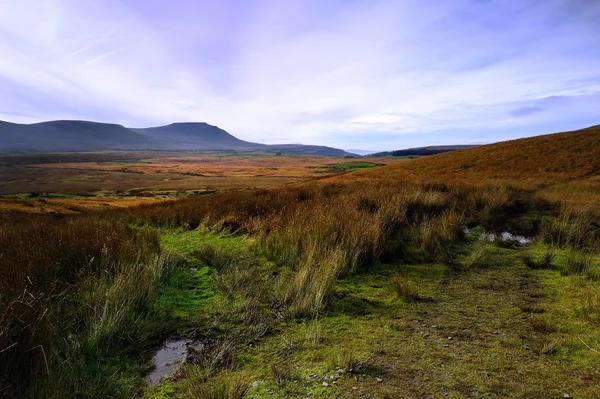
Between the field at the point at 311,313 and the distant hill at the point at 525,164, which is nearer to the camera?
the field at the point at 311,313

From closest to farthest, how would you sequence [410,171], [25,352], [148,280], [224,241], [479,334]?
[25,352], [479,334], [148,280], [224,241], [410,171]

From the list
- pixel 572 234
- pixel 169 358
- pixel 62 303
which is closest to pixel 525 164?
pixel 572 234

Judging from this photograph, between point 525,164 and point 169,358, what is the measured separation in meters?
25.6

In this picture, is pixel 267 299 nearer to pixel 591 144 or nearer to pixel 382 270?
pixel 382 270

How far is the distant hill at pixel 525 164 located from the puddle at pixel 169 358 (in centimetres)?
1725

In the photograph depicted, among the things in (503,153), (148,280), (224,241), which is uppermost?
(503,153)

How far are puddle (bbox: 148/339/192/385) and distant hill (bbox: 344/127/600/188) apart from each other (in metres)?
17.2

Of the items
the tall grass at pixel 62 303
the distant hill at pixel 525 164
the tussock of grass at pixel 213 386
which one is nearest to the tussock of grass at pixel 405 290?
the tussock of grass at pixel 213 386

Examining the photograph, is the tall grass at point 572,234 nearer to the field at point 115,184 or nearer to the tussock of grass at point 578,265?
the tussock of grass at point 578,265

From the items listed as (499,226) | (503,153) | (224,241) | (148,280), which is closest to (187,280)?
(148,280)

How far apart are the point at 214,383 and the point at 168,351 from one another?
1.01 metres

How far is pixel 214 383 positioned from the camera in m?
2.43

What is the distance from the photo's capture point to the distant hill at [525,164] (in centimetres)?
1841

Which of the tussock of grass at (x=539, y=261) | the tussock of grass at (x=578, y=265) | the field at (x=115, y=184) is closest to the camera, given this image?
the tussock of grass at (x=578, y=265)
